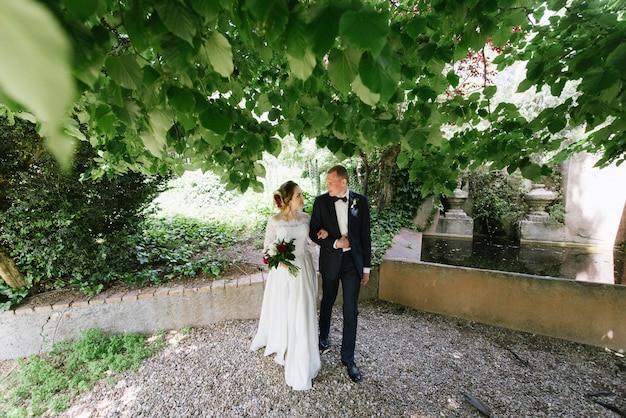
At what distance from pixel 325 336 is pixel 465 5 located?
3.18 metres

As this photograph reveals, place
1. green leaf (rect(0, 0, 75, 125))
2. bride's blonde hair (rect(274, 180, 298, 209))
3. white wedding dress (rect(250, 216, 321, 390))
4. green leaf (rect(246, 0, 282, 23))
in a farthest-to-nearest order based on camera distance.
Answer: bride's blonde hair (rect(274, 180, 298, 209)), white wedding dress (rect(250, 216, 321, 390)), green leaf (rect(246, 0, 282, 23)), green leaf (rect(0, 0, 75, 125))

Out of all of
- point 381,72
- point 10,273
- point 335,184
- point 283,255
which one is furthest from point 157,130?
point 10,273

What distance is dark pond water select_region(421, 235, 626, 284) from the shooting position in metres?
5.62

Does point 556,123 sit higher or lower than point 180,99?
higher

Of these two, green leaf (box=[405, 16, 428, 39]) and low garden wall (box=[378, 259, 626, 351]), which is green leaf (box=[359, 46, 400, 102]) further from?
low garden wall (box=[378, 259, 626, 351])

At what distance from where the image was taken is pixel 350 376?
9.45ft

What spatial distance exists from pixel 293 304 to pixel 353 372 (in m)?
0.91

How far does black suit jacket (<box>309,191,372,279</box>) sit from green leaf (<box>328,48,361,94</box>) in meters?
2.12

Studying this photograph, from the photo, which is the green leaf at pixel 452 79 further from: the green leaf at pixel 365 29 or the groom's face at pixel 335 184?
the green leaf at pixel 365 29

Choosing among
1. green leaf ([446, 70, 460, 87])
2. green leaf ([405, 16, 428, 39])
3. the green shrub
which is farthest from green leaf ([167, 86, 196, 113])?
the green shrub

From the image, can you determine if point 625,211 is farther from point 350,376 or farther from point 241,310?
point 241,310

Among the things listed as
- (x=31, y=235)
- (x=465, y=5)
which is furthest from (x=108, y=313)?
(x=465, y=5)

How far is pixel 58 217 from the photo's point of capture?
11.2 ft

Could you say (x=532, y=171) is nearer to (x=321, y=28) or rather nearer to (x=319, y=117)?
(x=319, y=117)
